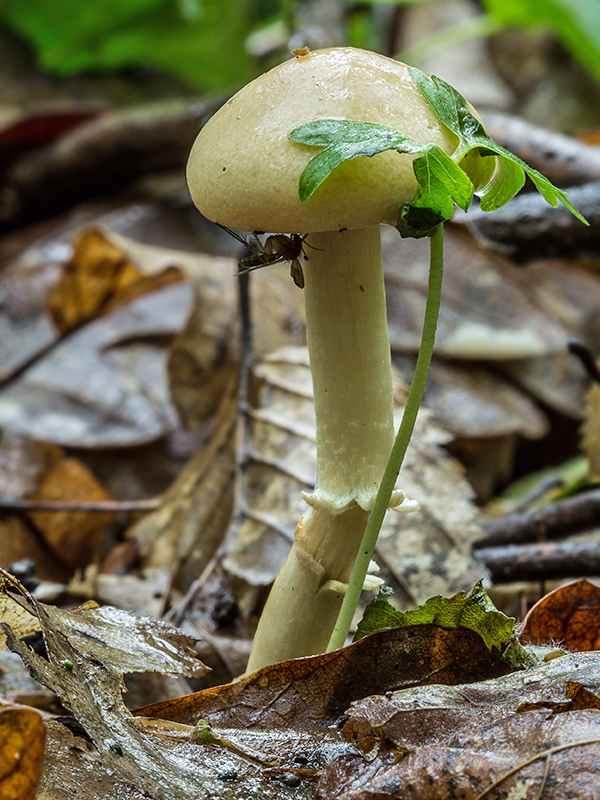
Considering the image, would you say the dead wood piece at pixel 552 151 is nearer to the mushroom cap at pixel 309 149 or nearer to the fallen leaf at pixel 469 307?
the fallen leaf at pixel 469 307

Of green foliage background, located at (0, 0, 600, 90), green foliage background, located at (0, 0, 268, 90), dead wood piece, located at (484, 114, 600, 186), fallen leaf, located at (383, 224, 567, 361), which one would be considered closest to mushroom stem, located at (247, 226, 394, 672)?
fallen leaf, located at (383, 224, 567, 361)

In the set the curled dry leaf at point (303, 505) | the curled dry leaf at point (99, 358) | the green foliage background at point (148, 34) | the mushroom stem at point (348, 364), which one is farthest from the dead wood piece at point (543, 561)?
the green foliage background at point (148, 34)

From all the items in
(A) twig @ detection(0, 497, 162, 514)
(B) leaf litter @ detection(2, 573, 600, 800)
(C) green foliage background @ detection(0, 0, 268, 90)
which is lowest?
(B) leaf litter @ detection(2, 573, 600, 800)

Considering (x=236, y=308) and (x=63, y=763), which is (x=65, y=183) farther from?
(x=63, y=763)

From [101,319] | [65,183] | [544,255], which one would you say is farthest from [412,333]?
[65,183]

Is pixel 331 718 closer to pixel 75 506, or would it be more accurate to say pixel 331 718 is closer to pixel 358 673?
pixel 358 673

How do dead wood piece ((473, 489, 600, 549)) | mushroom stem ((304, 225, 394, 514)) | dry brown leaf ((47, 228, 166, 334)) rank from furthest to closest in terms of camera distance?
dry brown leaf ((47, 228, 166, 334)) → dead wood piece ((473, 489, 600, 549)) → mushroom stem ((304, 225, 394, 514))

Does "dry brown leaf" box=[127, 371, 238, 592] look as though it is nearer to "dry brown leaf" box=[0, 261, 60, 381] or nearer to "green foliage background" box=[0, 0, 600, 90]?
"dry brown leaf" box=[0, 261, 60, 381]

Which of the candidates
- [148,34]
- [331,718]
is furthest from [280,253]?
[148,34]
